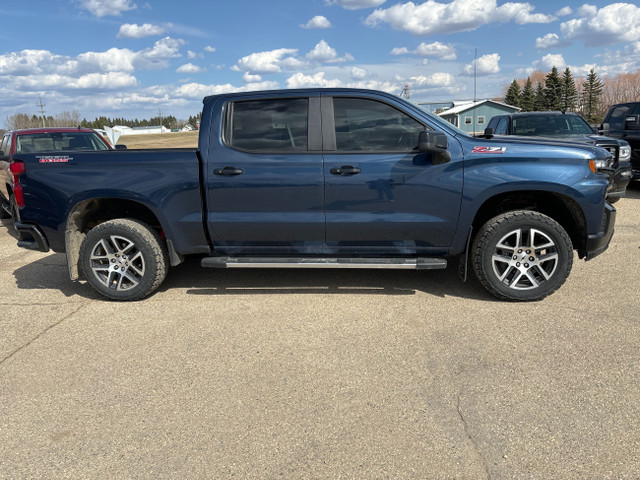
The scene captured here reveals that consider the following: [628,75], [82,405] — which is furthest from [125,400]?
[628,75]

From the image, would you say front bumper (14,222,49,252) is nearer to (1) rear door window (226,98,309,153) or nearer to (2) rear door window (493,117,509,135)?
(1) rear door window (226,98,309,153)

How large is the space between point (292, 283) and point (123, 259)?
5.57ft

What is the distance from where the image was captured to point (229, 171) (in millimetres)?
4504

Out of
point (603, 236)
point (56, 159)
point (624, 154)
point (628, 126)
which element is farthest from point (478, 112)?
point (56, 159)

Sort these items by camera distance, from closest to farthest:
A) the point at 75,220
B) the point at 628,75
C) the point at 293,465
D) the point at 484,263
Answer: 1. the point at 293,465
2. the point at 484,263
3. the point at 75,220
4. the point at 628,75

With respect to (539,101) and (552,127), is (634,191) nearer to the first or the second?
(552,127)

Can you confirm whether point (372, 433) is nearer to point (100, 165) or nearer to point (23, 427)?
point (23, 427)

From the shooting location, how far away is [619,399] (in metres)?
2.94

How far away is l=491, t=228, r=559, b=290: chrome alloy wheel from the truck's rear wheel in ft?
10.4

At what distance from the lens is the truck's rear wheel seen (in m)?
4.72

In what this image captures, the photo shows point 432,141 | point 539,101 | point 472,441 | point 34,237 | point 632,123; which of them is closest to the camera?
point 472,441

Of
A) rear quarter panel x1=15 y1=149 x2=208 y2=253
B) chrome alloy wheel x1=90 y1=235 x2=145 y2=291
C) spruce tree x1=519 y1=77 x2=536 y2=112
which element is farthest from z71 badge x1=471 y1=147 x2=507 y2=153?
spruce tree x1=519 y1=77 x2=536 y2=112

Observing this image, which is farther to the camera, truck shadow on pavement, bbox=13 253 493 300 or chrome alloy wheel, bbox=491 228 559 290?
truck shadow on pavement, bbox=13 253 493 300

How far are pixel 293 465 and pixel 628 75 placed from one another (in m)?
129
